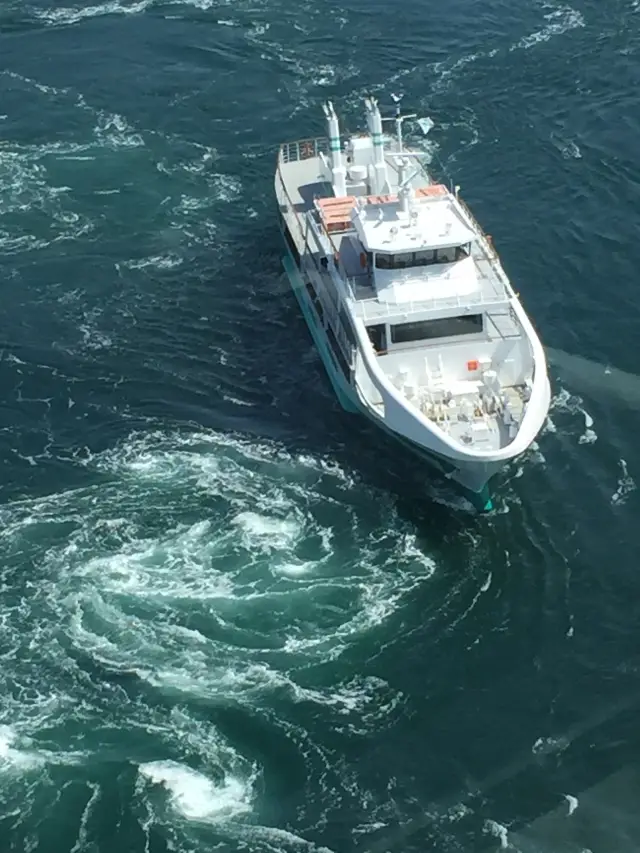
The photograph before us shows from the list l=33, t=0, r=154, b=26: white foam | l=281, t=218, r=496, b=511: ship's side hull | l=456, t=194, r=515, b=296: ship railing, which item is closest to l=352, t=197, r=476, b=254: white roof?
l=456, t=194, r=515, b=296: ship railing

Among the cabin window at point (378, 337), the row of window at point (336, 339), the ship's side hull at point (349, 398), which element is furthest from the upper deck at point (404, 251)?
the ship's side hull at point (349, 398)

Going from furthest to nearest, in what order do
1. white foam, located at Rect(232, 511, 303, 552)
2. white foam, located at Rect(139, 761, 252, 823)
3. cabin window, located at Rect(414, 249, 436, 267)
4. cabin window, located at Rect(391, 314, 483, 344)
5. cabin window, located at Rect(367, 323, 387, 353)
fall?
cabin window, located at Rect(414, 249, 436, 267) < cabin window, located at Rect(391, 314, 483, 344) < cabin window, located at Rect(367, 323, 387, 353) < white foam, located at Rect(232, 511, 303, 552) < white foam, located at Rect(139, 761, 252, 823)

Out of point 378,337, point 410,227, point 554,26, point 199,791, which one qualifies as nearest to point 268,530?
point 378,337

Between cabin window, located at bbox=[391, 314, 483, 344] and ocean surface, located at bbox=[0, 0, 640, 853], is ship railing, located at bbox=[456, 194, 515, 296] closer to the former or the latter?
cabin window, located at bbox=[391, 314, 483, 344]

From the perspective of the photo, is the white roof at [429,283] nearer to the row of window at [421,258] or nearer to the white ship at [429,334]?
the white ship at [429,334]

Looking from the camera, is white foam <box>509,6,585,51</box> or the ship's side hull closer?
the ship's side hull

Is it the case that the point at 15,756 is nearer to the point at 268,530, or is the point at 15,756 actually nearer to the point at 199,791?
the point at 199,791

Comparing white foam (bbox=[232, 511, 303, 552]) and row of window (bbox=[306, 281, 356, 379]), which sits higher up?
row of window (bbox=[306, 281, 356, 379])
